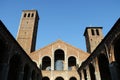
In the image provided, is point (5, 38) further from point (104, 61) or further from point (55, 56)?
point (55, 56)

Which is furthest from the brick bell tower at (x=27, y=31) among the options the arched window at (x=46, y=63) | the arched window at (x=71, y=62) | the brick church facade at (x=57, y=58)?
the arched window at (x=71, y=62)

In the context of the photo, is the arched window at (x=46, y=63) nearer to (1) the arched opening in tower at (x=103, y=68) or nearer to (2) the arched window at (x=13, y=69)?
(2) the arched window at (x=13, y=69)

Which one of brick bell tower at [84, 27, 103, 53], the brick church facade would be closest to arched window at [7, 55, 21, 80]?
the brick church facade

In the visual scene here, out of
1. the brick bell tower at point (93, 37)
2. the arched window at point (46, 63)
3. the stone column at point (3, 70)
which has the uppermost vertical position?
the brick bell tower at point (93, 37)

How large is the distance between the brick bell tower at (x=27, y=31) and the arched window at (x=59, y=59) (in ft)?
18.3

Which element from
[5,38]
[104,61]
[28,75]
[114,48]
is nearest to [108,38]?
[114,48]

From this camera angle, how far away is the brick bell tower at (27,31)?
30.7 meters

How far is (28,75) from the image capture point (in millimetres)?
18875

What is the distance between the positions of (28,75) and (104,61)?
9725 millimetres

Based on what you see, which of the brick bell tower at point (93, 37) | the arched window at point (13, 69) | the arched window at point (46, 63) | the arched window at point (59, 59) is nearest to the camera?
the arched window at point (13, 69)

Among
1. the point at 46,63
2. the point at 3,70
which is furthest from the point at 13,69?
the point at 46,63

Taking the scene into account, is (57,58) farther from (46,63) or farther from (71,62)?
(71,62)

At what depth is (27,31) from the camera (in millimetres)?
32844

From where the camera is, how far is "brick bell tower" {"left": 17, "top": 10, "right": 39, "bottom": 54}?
30.7 meters
